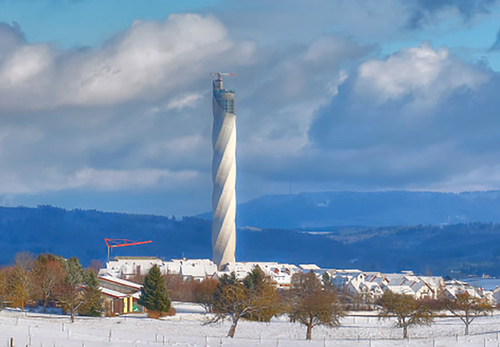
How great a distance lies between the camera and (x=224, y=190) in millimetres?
189000

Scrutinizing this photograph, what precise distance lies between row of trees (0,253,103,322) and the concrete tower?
97.6 m

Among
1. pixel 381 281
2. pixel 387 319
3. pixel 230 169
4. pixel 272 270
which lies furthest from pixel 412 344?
pixel 230 169

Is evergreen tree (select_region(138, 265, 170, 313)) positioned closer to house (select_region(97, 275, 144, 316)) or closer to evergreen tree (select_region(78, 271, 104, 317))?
house (select_region(97, 275, 144, 316))

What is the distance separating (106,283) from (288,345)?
35816 millimetres

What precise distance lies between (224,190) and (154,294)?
345 ft

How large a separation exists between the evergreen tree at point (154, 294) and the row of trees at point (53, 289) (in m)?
4.18

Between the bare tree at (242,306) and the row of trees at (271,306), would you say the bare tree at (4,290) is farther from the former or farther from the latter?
the bare tree at (242,306)

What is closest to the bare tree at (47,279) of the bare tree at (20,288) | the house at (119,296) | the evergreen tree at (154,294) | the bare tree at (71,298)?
the bare tree at (20,288)

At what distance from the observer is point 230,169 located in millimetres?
189875

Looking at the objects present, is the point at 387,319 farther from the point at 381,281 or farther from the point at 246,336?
the point at 381,281

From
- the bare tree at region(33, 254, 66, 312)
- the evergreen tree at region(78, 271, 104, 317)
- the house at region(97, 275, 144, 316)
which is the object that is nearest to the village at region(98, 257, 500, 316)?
the house at region(97, 275, 144, 316)

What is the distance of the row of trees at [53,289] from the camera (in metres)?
78.5

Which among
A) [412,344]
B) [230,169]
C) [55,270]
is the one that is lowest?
Result: [412,344]

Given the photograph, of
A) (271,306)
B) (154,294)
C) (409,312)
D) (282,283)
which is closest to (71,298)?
(154,294)
